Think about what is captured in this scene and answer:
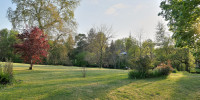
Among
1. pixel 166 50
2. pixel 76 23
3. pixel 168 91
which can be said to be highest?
pixel 76 23

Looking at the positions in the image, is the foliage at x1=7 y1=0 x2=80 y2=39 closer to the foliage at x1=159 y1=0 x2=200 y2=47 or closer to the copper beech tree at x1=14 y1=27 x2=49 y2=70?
the copper beech tree at x1=14 y1=27 x2=49 y2=70

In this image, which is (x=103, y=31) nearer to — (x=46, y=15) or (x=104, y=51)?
(x=104, y=51)

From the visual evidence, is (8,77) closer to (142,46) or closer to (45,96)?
(45,96)

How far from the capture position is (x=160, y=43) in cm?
3303

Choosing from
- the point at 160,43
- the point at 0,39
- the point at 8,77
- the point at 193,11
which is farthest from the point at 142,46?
the point at 0,39

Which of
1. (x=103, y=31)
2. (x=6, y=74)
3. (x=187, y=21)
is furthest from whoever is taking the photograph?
(x=103, y=31)

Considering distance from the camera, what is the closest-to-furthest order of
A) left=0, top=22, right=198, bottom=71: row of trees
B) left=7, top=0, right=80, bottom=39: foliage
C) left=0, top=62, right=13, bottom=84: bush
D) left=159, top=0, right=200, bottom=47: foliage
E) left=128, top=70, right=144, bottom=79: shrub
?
left=159, top=0, right=200, bottom=47: foliage, left=0, top=62, right=13, bottom=84: bush, left=128, top=70, right=144, bottom=79: shrub, left=7, top=0, right=80, bottom=39: foliage, left=0, top=22, right=198, bottom=71: row of trees

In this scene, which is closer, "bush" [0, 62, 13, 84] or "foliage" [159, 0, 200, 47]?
"foliage" [159, 0, 200, 47]

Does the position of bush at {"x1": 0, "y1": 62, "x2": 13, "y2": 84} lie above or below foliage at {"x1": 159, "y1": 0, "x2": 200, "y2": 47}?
below

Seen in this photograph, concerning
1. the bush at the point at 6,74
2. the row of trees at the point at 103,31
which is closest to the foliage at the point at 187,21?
the row of trees at the point at 103,31

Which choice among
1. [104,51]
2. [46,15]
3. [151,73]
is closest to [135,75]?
[151,73]

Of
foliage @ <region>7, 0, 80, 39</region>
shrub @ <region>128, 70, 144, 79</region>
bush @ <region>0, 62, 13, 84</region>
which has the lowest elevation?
shrub @ <region>128, 70, 144, 79</region>

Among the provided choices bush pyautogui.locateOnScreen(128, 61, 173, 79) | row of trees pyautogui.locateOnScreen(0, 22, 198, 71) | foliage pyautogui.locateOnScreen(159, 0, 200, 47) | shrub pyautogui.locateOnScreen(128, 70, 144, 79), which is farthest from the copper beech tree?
foliage pyautogui.locateOnScreen(159, 0, 200, 47)

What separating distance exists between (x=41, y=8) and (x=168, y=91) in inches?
645
